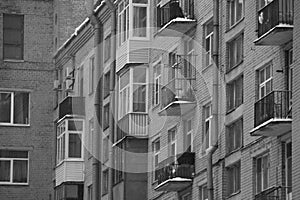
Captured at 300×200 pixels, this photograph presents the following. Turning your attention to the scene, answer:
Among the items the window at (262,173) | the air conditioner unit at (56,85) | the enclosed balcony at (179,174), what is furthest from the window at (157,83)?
the air conditioner unit at (56,85)

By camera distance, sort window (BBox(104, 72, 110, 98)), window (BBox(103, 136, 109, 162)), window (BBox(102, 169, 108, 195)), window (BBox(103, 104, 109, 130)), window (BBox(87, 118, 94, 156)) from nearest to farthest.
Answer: window (BBox(102, 169, 108, 195)), window (BBox(103, 136, 109, 162)), window (BBox(103, 104, 109, 130)), window (BBox(104, 72, 110, 98)), window (BBox(87, 118, 94, 156))

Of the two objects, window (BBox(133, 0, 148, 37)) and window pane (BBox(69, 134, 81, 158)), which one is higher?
window (BBox(133, 0, 148, 37))

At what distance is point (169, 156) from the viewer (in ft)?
124

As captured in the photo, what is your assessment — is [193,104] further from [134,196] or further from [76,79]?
[76,79]

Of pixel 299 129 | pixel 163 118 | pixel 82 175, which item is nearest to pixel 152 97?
pixel 163 118

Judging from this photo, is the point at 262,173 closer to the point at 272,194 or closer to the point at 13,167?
the point at 272,194

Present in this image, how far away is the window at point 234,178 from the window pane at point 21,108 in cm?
1982

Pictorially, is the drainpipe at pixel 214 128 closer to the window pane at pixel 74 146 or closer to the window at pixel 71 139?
the window at pixel 71 139

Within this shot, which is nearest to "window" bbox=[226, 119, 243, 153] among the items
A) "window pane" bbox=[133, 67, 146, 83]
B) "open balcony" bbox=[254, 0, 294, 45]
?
"open balcony" bbox=[254, 0, 294, 45]

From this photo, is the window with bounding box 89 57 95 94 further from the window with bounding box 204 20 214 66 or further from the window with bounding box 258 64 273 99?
the window with bounding box 258 64 273 99

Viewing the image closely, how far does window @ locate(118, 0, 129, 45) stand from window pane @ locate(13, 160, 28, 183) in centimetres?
1119

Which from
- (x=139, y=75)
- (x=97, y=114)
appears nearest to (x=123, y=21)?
(x=139, y=75)

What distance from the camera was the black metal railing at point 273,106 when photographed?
95.6ft

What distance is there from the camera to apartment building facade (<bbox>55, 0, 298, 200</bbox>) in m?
29.8
